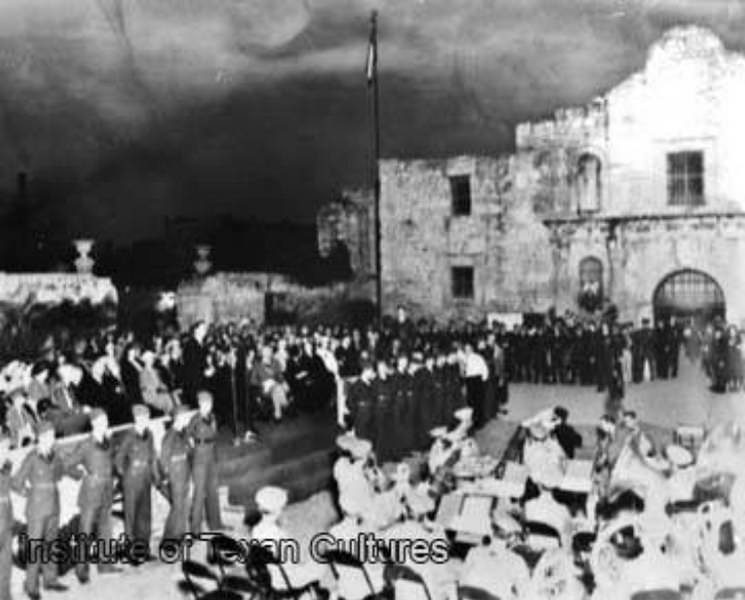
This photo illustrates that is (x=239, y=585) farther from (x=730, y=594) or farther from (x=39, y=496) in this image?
(x=730, y=594)

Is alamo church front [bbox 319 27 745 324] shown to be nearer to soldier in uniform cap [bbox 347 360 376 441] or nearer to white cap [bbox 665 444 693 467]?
soldier in uniform cap [bbox 347 360 376 441]

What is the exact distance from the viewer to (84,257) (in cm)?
748

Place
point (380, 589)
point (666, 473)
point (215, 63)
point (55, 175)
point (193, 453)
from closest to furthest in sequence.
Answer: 1. point (380, 589)
2. point (666, 473)
3. point (193, 453)
4. point (215, 63)
5. point (55, 175)

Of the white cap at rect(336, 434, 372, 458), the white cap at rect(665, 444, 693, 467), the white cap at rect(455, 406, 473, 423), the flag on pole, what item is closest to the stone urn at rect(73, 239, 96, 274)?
the flag on pole

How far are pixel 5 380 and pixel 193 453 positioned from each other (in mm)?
1846

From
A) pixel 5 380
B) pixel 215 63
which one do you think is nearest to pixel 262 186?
pixel 215 63

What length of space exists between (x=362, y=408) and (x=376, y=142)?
2.09 metres

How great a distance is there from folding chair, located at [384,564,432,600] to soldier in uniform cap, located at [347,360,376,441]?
2799 millimetres

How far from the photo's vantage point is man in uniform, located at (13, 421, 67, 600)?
4.97m

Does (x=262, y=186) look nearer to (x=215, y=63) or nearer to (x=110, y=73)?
(x=215, y=63)

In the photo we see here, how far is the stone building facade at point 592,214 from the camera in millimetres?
6250

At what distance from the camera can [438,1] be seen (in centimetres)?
597

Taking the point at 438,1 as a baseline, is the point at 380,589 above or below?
below

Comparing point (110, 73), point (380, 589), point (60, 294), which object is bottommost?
point (380, 589)
